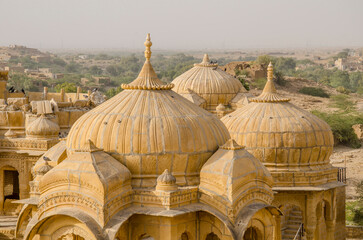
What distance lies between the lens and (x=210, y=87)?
26.2m

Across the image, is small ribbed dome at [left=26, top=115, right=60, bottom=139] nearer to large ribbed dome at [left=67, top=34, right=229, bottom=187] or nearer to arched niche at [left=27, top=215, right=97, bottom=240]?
large ribbed dome at [left=67, top=34, right=229, bottom=187]

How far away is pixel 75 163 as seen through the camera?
48.0 feet

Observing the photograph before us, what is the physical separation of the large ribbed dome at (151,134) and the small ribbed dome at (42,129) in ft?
26.9

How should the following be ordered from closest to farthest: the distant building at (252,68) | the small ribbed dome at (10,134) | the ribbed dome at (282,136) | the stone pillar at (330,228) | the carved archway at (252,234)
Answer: the carved archway at (252,234)
the ribbed dome at (282,136)
the stone pillar at (330,228)
the small ribbed dome at (10,134)
the distant building at (252,68)

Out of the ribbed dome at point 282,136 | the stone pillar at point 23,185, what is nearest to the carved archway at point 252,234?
the ribbed dome at point 282,136

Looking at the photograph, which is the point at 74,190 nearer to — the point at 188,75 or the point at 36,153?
the point at 36,153

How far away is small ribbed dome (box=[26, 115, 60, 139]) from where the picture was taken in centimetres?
2430

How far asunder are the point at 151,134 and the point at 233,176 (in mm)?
1910

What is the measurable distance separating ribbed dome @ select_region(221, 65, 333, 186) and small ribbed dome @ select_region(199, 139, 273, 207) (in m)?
4.07

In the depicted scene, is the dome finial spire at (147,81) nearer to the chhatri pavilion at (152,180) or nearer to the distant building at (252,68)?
the chhatri pavilion at (152,180)

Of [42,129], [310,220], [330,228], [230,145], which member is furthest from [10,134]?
[230,145]

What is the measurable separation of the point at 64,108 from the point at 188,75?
4.62 metres

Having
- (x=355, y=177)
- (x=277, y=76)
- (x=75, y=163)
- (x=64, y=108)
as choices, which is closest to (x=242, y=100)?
(x=64, y=108)

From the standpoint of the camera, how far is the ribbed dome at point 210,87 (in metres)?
26.2
